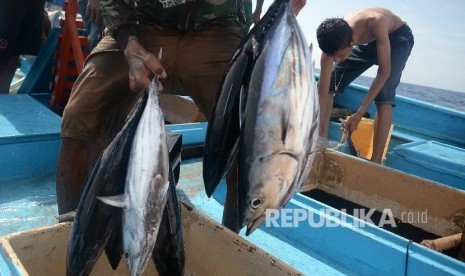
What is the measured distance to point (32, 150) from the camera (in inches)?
134

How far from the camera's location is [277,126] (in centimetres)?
131

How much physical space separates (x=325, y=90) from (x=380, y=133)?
836mm

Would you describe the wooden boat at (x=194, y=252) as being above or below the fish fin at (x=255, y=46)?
below

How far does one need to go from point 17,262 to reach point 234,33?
1.47 m

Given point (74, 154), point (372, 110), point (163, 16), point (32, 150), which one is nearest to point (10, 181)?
point (32, 150)

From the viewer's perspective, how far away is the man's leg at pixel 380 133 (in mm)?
4820

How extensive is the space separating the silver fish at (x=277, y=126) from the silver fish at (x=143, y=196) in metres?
0.26

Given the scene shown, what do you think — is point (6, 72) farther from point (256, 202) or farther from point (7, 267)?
point (256, 202)

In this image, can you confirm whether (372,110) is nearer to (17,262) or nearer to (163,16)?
(163,16)

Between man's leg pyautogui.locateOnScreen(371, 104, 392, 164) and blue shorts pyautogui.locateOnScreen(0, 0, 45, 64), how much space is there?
365 centimetres

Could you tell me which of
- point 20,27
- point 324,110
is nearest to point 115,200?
point 20,27

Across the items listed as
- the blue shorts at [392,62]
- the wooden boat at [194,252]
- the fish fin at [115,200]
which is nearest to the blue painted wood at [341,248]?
the wooden boat at [194,252]

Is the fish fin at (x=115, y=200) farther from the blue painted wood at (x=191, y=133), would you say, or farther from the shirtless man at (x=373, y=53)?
the shirtless man at (x=373, y=53)

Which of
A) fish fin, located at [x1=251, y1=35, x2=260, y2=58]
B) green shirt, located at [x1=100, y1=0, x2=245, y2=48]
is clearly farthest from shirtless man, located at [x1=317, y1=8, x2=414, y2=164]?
fish fin, located at [x1=251, y1=35, x2=260, y2=58]
